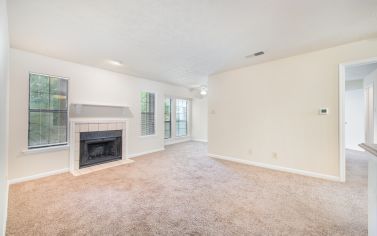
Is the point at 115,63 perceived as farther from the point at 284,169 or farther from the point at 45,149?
the point at 284,169

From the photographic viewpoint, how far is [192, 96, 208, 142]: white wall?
7508 mm

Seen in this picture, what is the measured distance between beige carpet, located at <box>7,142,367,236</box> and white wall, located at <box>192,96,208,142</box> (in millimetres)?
4105

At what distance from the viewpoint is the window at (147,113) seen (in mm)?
5270

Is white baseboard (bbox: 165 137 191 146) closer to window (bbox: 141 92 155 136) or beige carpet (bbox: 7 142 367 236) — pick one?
window (bbox: 141 92 155 136)

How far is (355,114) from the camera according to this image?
5.75 meters

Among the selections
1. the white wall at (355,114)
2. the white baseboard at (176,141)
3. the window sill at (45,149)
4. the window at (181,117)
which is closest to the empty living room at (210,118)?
the window sill at (45,149)

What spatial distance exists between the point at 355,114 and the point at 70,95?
8.84 meters

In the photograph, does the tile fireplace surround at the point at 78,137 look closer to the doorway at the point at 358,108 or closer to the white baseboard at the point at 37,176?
the white baseboard at the point at 37,176

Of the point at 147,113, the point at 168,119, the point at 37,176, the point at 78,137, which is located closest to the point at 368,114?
the point at 168,119

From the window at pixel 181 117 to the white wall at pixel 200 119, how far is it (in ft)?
1.39

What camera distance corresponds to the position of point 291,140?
3.46m

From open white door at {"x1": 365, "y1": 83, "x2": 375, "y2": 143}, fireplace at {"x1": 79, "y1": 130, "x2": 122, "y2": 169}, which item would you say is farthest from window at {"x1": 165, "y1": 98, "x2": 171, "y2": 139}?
open white door at {"x1": 365, "y1": 83, "x2": 375, "y2": 143}

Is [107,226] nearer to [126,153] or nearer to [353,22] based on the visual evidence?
[126,153]

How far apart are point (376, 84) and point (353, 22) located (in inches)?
126
